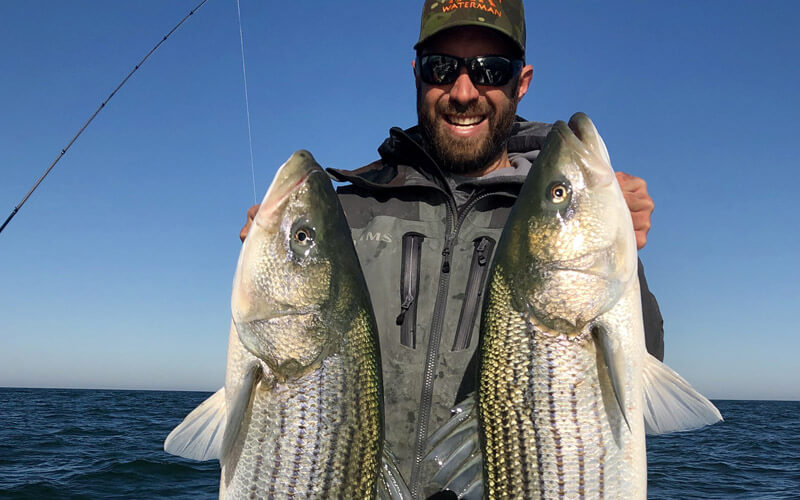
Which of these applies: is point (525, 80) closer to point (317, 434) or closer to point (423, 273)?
point (423, 273)

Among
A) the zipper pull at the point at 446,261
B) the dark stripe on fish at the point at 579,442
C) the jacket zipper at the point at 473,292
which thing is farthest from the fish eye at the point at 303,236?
the dark stripe on fish at the point at 579,442

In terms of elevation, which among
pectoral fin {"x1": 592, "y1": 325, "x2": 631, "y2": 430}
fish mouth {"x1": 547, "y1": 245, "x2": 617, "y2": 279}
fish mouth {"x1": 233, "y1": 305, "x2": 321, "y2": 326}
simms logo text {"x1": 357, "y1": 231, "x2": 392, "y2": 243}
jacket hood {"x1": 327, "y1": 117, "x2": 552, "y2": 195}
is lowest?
pectoral fin {"x1": 592, "y1": 325, "x2": 631, "y2": 430}

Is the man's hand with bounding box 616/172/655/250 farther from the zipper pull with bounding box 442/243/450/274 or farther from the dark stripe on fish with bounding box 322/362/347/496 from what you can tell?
the dark stripe on fish with bounding box 322/362/347/496

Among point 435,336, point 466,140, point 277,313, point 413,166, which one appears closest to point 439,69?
point 466,140

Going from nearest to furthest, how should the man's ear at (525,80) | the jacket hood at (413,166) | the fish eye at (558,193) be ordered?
the fish eye at (558,193), the jacket hood at (413,166), the man's ear at (525,80)

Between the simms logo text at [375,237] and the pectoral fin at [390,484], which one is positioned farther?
the simms logo text at [375,237]

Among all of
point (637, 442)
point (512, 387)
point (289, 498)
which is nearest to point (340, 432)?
point (289, 498)

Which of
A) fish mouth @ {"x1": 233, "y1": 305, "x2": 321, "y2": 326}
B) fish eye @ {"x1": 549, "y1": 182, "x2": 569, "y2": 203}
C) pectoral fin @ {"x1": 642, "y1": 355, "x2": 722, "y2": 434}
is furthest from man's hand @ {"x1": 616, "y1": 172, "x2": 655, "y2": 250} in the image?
fish mouth @ {"x1": 233, "y1": 305, "x2": 321, "y2": 326}

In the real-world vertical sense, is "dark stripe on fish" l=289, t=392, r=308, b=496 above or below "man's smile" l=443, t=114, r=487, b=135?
below

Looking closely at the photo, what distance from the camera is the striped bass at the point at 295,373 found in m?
2.65

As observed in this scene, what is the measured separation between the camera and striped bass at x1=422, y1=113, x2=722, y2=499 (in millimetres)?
2564

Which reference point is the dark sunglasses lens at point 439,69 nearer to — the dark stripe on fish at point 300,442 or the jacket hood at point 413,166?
the jacket hood at point 413,166

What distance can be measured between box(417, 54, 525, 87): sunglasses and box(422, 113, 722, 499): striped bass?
48.9 inches

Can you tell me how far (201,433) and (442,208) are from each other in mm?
1918
